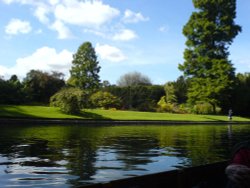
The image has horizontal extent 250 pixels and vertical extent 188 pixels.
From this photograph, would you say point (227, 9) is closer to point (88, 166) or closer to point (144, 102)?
point (144, 102)

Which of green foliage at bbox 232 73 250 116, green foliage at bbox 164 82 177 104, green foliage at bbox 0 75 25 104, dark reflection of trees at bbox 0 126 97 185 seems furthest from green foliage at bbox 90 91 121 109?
dark reflection of trees at bbox 0 126 97 185

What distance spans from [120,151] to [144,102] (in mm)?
41419

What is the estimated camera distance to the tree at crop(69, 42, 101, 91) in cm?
6512

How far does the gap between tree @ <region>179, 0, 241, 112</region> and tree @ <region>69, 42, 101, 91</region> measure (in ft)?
53.9

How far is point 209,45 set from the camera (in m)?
53.8

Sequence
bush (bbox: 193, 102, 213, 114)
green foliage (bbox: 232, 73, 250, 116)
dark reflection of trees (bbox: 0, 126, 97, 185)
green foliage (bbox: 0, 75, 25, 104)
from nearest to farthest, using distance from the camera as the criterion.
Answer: dark reflection of trees (bbox: 0, 126, 97, 185), green foliage (bbox: 0, 75, 25, 104), bush (bbox: 193, 102, 213, 114), green foliage (bbox: 232, 73, 250, 116)

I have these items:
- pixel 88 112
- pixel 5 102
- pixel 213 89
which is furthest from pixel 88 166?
pixel 213 89

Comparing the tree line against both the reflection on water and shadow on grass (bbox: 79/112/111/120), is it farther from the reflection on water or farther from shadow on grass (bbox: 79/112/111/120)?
the reflection on water

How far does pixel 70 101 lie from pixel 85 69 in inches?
1119

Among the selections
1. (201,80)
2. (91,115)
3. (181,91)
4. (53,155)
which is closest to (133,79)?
(181,91)

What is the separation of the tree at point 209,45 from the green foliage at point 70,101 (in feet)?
64.6

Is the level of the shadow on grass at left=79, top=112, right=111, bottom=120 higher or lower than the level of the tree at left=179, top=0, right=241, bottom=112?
lower

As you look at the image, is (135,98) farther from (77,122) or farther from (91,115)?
(77,122)

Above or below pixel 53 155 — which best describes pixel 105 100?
above
